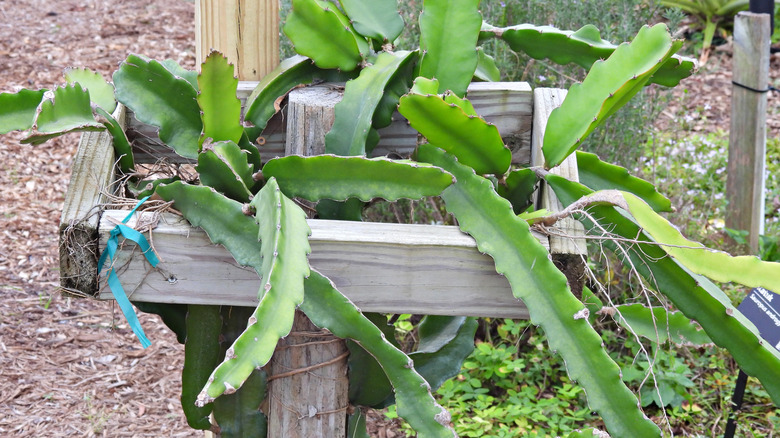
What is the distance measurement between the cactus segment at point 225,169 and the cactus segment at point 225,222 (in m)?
0.05

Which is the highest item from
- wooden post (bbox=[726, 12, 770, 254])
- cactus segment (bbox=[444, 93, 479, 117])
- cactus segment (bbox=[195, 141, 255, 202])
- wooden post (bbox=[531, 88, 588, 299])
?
wooden post (bbox=[726, 12, 770, 254])

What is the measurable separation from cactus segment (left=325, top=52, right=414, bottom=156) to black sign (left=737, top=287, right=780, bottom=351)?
3.33 feet

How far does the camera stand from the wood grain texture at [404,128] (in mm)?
1622

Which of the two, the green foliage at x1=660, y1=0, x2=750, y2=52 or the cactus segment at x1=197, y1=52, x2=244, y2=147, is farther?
the green foliage at x1=660, y1=0, x2=750, y2=52

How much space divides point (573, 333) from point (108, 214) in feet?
2.51

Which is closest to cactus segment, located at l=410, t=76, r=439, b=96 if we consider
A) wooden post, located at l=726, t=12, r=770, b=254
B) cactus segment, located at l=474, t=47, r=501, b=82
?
cactus segment, located at l=474, t=47, r=501, b=82

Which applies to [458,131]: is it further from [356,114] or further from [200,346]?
[200,346]

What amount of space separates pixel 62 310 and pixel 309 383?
216 cm

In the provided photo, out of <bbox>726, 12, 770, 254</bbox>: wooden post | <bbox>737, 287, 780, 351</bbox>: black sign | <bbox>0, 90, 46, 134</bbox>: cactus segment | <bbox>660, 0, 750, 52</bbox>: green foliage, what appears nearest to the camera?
<bbox>0, 90, 46, 134</bbox>: cactus segment

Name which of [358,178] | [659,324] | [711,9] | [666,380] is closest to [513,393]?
[666,380]

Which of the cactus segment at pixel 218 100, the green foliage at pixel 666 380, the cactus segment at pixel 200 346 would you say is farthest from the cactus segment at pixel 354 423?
the green foliage at pixel 666 380

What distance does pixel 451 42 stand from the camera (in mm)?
1510

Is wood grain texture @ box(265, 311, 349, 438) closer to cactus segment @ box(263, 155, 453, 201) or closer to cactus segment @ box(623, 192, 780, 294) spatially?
cactus segment @ box(263, 155, 453, 201)

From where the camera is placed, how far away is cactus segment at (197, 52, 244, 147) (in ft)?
4.10
